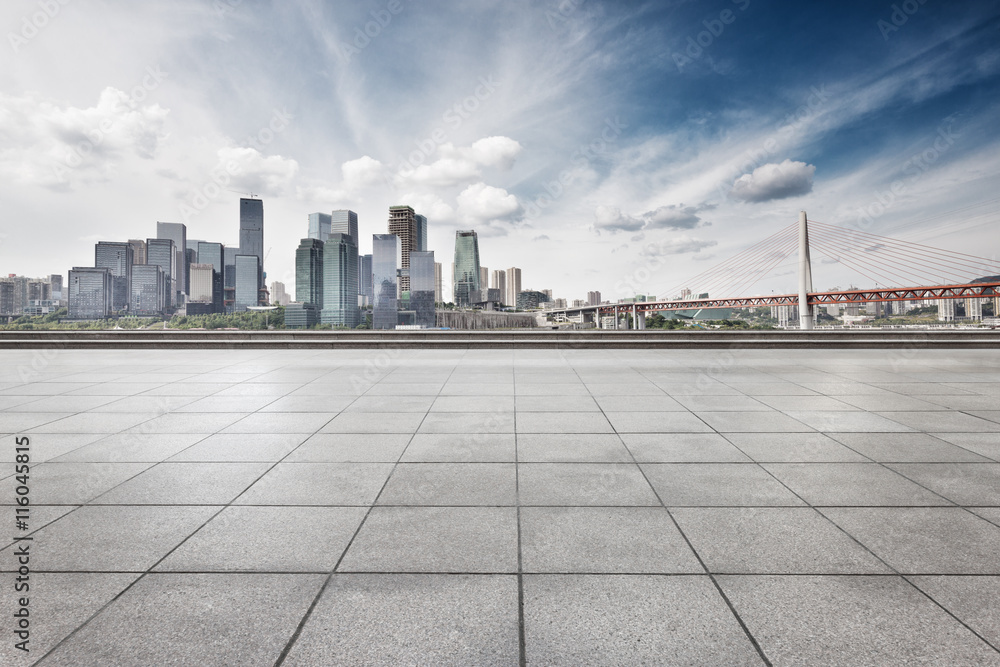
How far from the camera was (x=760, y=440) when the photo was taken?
6.02 metres

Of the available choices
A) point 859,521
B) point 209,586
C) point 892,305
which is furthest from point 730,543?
point 892,305

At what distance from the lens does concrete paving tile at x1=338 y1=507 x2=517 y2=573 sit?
10.3 feet

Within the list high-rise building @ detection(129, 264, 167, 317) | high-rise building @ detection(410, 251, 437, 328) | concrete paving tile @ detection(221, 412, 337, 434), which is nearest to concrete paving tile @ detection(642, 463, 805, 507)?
concrete paving tile @ detection(221, 412, 337, 434)

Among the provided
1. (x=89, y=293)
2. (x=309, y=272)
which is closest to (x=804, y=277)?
(x=89, y=293)

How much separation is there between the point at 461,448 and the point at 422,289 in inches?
6532

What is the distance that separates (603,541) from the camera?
11.3ft

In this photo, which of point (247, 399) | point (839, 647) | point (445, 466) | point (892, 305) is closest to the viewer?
point (839, 647)

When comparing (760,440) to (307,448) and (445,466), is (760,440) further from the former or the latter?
(307,448)

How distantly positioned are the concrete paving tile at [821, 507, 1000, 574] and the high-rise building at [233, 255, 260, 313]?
167513 millimetres

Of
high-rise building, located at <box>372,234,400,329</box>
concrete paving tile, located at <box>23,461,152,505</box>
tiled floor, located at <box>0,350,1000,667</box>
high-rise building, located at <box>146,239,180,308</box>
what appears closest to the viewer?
tiled floor, located at <box>0,350,1000,667</box>

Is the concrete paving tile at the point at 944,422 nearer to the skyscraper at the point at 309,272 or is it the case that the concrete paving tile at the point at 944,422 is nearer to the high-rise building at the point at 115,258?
the high-rise building at the point at 115,258

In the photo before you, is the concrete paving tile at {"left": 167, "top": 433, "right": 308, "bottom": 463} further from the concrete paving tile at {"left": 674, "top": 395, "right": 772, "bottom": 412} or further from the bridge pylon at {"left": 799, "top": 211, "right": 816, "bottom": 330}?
the bridge pylon at {"left": 799, "top": 211, "right": 816, "bottom": 330}

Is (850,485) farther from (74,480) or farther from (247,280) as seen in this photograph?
(247,280)

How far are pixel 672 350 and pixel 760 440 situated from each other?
12.3 m
